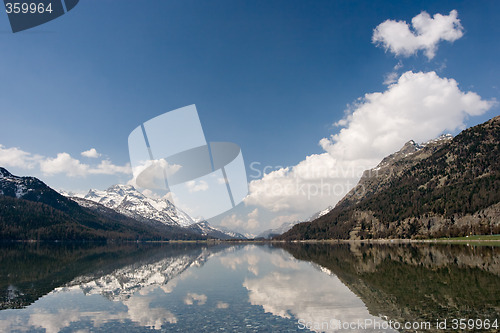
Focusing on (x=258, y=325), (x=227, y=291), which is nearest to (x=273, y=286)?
(x=227, y=291)

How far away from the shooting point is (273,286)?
36.6m

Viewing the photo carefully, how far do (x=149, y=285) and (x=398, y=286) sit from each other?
31749mm

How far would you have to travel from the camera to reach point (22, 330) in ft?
61.9

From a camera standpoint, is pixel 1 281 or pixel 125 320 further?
pixel 1 281

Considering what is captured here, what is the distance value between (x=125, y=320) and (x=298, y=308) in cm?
1411

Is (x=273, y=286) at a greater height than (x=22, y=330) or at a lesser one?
lesser

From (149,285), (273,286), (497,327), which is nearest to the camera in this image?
(497,327)

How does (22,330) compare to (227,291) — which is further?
(227,291)

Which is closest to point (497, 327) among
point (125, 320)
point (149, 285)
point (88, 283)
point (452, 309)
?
point (452, 309)

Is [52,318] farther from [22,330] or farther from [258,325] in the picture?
[258,325]

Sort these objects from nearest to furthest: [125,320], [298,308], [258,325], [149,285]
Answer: [258,325], [125,320], [298,308], [149,285]

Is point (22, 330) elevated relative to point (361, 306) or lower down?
elevated

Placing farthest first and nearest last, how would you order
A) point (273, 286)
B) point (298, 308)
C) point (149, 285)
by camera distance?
1. point (149, 285)
2. point (273, 286)
3. point (298, 308)

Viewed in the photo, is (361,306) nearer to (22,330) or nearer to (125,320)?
(125,320)
